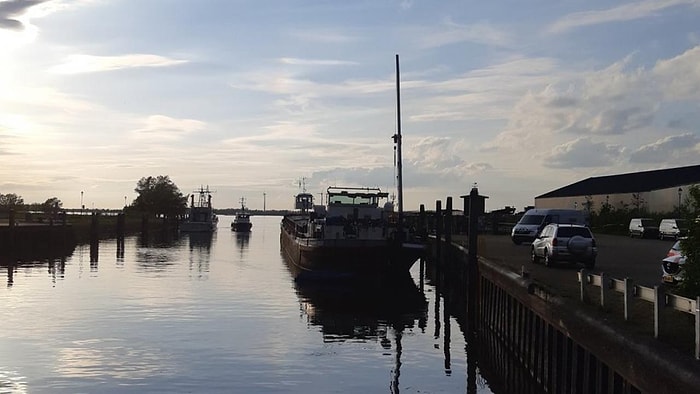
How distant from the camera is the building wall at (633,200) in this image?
73.2 meters

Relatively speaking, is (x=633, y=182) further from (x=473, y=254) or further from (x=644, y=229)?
(x=473, y=254)

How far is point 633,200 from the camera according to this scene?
265 feet

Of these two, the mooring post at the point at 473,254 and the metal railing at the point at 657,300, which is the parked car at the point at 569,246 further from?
the metal railing at the point at 657,300

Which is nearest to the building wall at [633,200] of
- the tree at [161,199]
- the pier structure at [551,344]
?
the pier structure at [551,344]

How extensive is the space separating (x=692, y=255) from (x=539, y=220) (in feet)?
120

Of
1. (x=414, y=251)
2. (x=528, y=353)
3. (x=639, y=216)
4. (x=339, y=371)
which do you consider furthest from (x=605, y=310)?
(x=639, y=216)

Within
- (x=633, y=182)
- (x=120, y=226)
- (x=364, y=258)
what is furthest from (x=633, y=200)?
(x=120, y=226)

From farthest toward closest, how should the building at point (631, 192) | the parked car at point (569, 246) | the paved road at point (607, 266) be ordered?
the building at point (631, 192) < the parked car at point (569, 246) < the paved road at point (607, 266)

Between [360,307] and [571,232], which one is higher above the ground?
[571,232]

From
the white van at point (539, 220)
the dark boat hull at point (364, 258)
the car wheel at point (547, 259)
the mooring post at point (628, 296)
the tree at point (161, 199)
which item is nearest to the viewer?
the mooring post at point (628, 296)

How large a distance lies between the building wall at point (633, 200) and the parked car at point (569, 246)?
109ft

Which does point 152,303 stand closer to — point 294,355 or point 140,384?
point 294,355

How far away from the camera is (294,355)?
1006 inches

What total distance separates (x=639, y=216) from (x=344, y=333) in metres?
50.2
